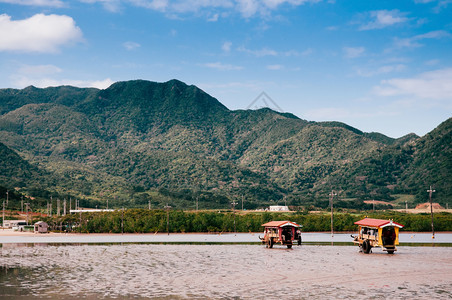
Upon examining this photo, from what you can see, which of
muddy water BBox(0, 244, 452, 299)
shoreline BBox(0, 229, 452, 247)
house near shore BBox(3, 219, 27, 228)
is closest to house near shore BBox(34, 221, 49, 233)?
shoreline BBox(0, 229, 452, 247)

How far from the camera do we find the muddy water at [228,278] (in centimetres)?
2912

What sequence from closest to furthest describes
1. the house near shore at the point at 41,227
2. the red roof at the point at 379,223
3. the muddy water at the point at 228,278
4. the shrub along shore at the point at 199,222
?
1. the muddy water at the point at 228,278
2. the red roof at the point at 379,223
3. the shrub along shore at the point at 199,222
4. the house near shore at the point at 41,227

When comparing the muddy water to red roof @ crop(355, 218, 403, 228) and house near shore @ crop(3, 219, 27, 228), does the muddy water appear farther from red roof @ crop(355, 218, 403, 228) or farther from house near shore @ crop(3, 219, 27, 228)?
house near shore @ crop(3, 219, 27, 228)

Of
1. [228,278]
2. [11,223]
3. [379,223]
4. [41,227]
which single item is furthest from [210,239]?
[11,223]

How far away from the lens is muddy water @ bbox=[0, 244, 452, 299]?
2912cm

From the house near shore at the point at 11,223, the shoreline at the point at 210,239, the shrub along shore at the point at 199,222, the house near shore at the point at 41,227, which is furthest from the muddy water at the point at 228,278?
the house near shore at the point at 11,223

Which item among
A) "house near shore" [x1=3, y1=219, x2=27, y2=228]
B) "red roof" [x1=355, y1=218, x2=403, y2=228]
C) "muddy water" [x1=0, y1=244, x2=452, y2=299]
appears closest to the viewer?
"muddy water" [x1=0, y1=244, x2=452, y2=299]

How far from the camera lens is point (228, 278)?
36.4 meters

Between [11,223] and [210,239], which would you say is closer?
[210,239]

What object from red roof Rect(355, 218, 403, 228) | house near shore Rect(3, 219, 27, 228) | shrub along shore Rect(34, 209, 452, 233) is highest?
red roof Rect(355, 218, 403, 228)

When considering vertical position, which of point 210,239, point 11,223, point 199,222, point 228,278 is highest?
point 228,278

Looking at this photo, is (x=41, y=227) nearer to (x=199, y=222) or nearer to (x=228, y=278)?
(x=199, y=222)

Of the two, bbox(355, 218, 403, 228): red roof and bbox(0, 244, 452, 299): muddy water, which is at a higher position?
bbox(355, 218, 403, 228): red roof

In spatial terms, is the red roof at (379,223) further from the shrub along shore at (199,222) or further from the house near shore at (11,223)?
the house near shore at (11,223)
